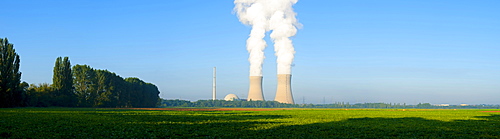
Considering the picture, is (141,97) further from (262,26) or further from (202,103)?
(202,103)

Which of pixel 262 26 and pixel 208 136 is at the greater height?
pixel 262 26

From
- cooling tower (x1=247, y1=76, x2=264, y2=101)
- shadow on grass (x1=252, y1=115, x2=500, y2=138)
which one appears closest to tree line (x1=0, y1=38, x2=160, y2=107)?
cooling tower (x1=247, y1=76, x2=264, y2=101)

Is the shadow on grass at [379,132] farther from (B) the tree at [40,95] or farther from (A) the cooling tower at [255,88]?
(A) the cooling tower at [255,88]

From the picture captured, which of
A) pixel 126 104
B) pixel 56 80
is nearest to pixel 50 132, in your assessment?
pixel 56 80

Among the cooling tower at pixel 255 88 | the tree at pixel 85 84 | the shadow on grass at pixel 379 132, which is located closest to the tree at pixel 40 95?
the tree at pixel 85 84

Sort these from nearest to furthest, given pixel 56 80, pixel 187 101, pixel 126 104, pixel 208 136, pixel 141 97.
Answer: pixel 208 136 → pixel 56 80 → pixel 126 104 → pixel 141 97 → pixel 187 101

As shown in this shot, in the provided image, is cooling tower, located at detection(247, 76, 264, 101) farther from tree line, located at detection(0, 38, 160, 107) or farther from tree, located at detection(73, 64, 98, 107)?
tree, located at detection(73, 64, 98, 107)
